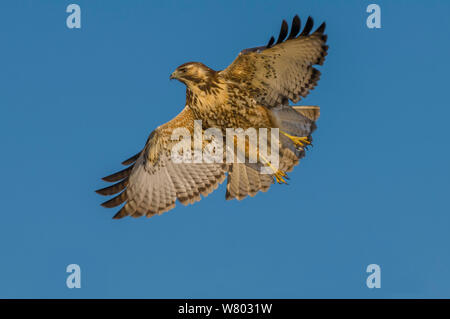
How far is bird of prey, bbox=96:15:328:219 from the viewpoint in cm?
1103

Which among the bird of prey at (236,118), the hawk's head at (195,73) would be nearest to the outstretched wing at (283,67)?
the bird of prey at (236,118)

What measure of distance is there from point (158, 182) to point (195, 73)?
248 centimetres

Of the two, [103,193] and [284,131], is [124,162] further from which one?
[284,131]

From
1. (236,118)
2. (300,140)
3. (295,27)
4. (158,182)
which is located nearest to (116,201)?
(158,182)

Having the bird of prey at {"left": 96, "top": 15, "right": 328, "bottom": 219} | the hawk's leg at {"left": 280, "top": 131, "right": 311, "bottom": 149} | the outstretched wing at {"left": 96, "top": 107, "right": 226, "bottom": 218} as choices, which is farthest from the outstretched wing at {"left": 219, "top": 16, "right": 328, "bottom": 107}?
the outstretched wing at {"left": 96, "top": 107, "right": 226, "bottom": 218}

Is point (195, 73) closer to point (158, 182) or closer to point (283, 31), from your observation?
point (283, 31)

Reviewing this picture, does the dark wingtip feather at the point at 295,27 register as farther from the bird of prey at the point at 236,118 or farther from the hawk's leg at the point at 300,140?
the hawk's leg at the point at 300,140

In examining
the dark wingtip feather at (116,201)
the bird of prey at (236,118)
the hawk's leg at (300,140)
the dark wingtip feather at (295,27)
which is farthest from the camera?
the dark wingtip feather at (116,201)

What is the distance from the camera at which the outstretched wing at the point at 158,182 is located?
12508 mm

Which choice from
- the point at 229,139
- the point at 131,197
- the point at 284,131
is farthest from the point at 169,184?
the point at 284,131

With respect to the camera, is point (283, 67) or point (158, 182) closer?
point (283, 67)

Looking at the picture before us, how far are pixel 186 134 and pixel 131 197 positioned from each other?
1.54 metres

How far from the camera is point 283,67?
440 inches

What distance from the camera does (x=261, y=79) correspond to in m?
11.3
